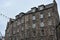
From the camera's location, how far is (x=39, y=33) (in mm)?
39125

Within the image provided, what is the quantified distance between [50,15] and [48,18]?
1039mm

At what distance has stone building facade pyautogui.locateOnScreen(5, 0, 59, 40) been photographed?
37566mm

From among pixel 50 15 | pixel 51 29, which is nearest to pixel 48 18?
pixel 50 15

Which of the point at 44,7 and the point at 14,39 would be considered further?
the point at 14,39

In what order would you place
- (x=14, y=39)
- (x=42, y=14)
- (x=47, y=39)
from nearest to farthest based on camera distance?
(x=47, y=39)
(x=42, y=14)
(x=14, y=39)

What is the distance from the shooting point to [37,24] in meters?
40.5

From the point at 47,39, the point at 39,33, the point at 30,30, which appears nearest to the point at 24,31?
the point at 30,30

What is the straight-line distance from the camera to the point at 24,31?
42969mm

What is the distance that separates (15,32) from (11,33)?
2306 millimetres

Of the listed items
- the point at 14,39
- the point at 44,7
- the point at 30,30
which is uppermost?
the point at 44,7

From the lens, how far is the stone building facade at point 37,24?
3757 cm

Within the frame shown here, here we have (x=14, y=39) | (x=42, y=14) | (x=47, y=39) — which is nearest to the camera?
(x=47, y=39)

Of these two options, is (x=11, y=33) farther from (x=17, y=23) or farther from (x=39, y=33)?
(x=39, y=33)

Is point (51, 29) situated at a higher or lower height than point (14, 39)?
higher
